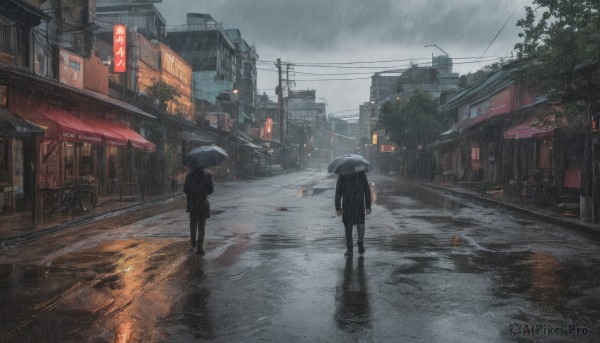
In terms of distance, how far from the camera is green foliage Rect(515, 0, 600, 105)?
12.7 meters

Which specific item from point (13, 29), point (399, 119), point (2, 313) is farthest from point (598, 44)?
point (399, 119)

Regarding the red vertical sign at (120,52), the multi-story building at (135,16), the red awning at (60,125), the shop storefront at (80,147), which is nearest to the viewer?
the red awning at (60,125)

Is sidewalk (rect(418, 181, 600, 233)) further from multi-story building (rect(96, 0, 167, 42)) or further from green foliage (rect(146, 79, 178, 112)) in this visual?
multi-story building (rect(96, 0, 167, 42))

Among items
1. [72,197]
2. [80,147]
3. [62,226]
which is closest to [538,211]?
[62,226]

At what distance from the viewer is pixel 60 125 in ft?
57.6

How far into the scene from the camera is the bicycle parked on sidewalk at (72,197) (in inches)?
659

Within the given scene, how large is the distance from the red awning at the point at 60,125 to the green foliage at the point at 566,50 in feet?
49.2

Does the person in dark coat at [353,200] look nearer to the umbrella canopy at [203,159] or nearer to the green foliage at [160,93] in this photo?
the umbrella canopy at [203,159]

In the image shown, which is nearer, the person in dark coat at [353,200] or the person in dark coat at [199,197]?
the person in dark coat at [353,200]

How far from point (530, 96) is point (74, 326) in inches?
1114

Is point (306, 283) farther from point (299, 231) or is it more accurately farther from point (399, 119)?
point (399, 119)

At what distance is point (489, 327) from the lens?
17.2 feet

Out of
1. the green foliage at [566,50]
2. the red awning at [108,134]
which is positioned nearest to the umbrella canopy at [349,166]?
the green foliage at [566,50]

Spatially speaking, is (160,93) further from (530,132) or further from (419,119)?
(419,119)
